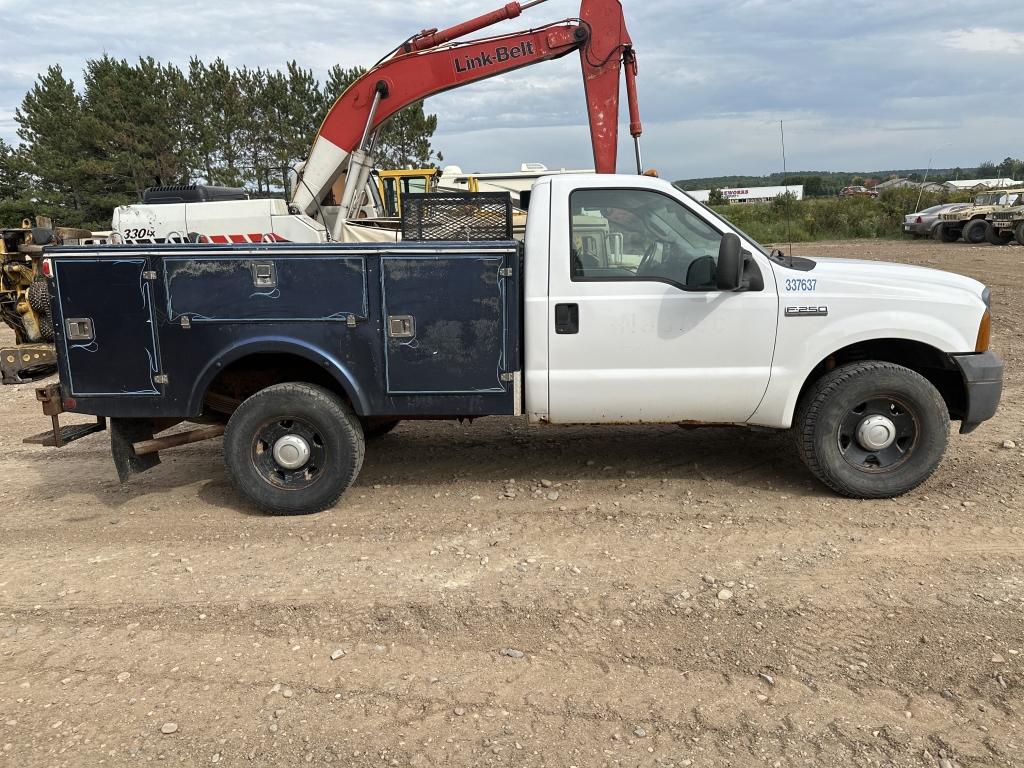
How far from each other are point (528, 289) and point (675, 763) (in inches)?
116

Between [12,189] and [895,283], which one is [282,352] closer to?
[895,283]

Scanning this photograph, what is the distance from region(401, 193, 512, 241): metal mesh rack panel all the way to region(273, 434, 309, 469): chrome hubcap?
1.57 meters

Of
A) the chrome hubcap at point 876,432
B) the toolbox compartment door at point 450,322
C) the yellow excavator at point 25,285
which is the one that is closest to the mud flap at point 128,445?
the toolbox compartment door at point 450,322

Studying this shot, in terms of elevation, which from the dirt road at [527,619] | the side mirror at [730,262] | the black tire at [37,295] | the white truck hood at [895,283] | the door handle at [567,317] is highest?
the side mirror at [730,262]

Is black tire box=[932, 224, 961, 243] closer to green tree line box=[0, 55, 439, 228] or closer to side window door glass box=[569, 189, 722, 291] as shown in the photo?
green tree line box=[0, 55, 439, 228]

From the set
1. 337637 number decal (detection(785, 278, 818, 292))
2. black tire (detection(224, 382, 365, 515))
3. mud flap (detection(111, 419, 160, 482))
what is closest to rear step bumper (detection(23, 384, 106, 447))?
mud flap (detection(111, 419, 160, 482))

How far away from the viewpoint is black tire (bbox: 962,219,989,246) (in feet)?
89.3

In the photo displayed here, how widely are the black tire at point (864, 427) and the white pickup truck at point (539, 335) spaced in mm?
13

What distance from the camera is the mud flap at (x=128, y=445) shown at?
528 centimetres

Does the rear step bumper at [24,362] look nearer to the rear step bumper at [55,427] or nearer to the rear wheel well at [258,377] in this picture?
the rear step bumper at [55,427]

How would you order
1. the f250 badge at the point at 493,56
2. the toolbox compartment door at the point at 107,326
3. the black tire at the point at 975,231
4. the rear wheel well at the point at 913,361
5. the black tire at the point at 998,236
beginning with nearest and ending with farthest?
the toolbox compartment door at the point at 107,326
the rear wheel well at the point at 913,361
the f250 badge at the point at 493,56
the black tire at the point at 998,236
the black tire at the point at 975,231

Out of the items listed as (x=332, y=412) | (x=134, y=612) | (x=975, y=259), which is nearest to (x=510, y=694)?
(x=134, y=612)

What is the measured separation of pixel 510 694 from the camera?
3.24 m

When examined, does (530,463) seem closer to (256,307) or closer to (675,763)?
(256,307)
